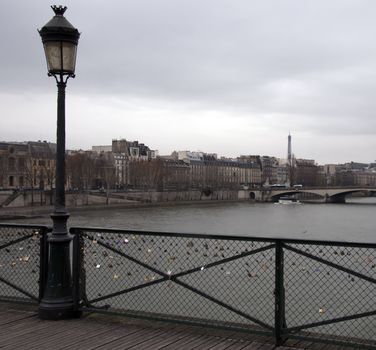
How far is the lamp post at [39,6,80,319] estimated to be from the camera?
229 inches

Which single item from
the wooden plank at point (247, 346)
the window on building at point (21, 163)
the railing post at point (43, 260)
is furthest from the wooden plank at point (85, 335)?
the window on building at point (21, 163)

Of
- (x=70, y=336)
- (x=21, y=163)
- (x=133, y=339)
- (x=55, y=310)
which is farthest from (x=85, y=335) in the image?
(x=21, y=163)

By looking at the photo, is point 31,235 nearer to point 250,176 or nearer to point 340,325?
point 340,325

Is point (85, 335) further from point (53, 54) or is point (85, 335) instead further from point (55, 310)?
point (53, 54)

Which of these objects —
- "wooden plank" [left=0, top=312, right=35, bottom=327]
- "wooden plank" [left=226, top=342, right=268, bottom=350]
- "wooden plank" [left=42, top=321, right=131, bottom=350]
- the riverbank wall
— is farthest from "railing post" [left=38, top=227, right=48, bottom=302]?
the riverbank wall

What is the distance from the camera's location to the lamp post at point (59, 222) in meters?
5.81

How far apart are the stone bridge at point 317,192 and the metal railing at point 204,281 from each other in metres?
80.7

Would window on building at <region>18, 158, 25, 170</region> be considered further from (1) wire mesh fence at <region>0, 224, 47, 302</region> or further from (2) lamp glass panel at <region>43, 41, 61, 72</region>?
(2) lamp glass panel at <region>43, 41, 61, 72</region>

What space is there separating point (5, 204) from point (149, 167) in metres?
41.2

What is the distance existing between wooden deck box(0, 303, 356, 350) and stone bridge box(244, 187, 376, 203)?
3424 inches

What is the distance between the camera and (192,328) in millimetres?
5426

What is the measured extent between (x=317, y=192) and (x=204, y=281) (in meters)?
87.2

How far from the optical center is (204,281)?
41.8ft

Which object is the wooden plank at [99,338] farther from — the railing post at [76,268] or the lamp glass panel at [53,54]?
the lamp glass panel at [53,54]
